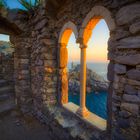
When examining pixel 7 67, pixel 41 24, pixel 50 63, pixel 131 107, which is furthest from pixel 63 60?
pixel 7 67

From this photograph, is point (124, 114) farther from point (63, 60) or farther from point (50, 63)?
point (50, 63)

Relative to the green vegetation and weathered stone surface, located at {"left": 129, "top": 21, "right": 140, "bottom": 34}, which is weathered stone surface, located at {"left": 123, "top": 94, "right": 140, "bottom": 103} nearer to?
weathered stone surface, located at {"left": 129, "top": 21, "right": 140, "bottom": 34}

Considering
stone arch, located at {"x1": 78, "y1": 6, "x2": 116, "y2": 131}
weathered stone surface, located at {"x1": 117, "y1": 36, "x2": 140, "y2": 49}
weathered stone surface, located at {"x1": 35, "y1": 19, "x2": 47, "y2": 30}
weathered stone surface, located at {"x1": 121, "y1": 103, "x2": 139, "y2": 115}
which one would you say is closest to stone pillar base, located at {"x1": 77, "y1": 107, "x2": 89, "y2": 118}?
stone arch, located at {"x1": 78, "y1": 6, "x2": 116, "y2": 131}

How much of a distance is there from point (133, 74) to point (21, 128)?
9.55 feet

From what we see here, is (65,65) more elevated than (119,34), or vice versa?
(119,34)

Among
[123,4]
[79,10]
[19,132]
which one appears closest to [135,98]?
[123,4]

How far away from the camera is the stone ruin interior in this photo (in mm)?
1522

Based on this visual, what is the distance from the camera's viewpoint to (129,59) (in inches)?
59.5

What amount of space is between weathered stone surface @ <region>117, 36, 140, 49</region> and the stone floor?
2.41 metres

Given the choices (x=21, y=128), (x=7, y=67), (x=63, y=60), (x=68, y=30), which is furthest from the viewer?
(x=7, y=67)

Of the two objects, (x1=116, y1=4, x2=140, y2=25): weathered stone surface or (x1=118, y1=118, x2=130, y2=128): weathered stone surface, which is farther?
(x1=118, y1=118, x2=130, y2=128): weathered stone surface

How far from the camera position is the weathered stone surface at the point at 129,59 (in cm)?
144

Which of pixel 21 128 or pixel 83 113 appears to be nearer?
pixel 83 113

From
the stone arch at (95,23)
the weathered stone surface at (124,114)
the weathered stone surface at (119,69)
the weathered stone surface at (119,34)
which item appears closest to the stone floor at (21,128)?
the stone arch at (95,23)
